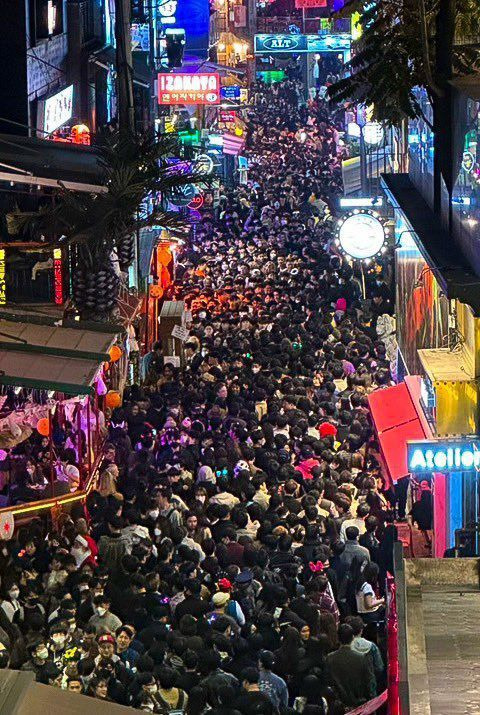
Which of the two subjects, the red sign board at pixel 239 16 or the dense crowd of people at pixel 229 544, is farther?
the red sign board at pixel 239 16

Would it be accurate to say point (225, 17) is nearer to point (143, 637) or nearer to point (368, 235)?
point (368, 235)

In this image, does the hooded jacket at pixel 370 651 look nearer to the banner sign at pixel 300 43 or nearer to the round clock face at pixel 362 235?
the round clock face at pixel 362 235

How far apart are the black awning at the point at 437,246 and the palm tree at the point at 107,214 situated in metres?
3.06

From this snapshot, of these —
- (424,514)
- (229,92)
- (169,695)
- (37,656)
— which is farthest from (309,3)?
(169,695)

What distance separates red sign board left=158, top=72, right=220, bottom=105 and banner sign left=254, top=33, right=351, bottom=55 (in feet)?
102

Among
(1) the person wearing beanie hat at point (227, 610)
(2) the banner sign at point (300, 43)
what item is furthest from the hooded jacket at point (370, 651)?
(2) the banner sign at point (300, 43)

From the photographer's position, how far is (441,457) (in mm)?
15703

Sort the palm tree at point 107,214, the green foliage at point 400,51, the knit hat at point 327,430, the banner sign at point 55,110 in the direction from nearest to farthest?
the green foliage at point 400,51 → the palm tree at point 107,214 → the knit hat at point 327,430 → the banner sign at point 55,110

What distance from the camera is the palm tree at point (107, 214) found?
20.3 metres

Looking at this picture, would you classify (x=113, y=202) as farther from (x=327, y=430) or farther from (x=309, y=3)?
(x=309, y=3)

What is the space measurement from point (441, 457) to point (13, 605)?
4732 millimetres

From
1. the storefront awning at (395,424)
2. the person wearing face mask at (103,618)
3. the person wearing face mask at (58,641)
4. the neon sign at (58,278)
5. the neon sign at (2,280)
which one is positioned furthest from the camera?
the neon sign at (58,278)

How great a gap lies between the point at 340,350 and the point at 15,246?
8.36 meters

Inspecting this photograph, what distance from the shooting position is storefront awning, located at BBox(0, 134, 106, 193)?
64.8 ft
